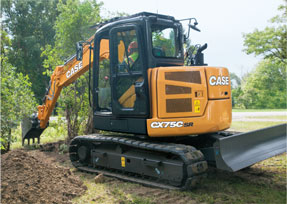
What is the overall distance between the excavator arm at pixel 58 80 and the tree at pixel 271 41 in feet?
61.3

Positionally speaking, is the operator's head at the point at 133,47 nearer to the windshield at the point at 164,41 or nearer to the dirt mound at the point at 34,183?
the windshield at the point at 164,41

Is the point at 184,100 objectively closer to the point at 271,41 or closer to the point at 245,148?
the point at 245,148

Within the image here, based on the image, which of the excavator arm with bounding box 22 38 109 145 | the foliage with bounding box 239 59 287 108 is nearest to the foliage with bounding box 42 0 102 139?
the excavator arm with bounding box 22 38 109 145

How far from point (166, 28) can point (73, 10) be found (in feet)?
18.4

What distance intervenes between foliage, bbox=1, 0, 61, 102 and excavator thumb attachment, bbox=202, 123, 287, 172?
24.6m

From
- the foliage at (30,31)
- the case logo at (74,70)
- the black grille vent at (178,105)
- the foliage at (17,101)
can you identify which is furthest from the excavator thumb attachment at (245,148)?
the foliage at (30,31)

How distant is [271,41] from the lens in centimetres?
2262

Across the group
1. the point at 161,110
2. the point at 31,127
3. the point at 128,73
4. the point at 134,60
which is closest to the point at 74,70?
the point at 128,73

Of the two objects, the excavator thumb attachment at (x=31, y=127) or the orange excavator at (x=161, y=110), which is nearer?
the orange excavator at (x=161, y=110)

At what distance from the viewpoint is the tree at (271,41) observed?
2202 cm

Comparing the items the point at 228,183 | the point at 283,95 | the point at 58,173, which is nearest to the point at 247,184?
the point at 228,183

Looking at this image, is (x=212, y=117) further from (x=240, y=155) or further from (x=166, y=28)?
(x=166, y=28)

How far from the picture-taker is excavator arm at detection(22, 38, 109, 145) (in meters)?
6.51

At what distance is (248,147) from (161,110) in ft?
5.66
